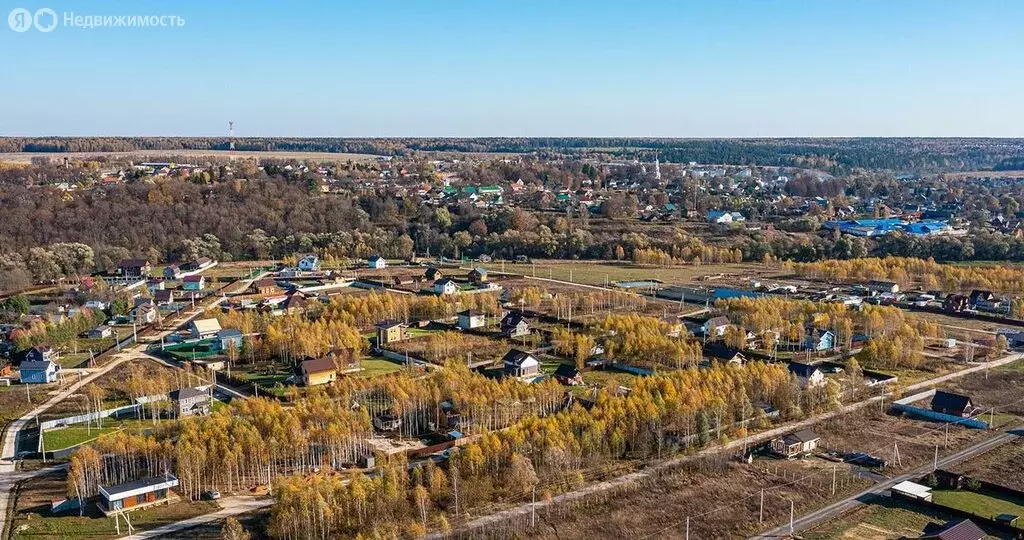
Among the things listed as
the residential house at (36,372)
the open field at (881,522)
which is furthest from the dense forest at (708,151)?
the residential house at (36,372)

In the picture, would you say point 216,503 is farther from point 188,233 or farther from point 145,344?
point 188,233

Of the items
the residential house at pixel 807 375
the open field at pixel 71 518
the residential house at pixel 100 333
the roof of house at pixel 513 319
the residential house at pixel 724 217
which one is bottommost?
the residential house at pixel 100 333

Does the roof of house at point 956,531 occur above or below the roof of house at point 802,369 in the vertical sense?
below

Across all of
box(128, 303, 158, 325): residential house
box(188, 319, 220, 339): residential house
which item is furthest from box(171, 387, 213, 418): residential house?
box(128, 303, 158, 325): residential house

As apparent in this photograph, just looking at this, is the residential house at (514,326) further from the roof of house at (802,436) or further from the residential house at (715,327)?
the roof of house at (802,436)

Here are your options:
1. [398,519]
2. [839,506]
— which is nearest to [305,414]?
[398,519]

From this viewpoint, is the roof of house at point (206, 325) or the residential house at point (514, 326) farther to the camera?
the residential house at point (514, 326)

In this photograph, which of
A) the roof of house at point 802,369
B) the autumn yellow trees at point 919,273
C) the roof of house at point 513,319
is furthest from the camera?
the autumn yellow trees at point 919,273

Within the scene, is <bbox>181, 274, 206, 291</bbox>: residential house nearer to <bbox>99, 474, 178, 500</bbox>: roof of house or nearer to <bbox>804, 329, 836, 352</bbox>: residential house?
<bbox>99, 474, 178, 500</bbox>: roof of house
